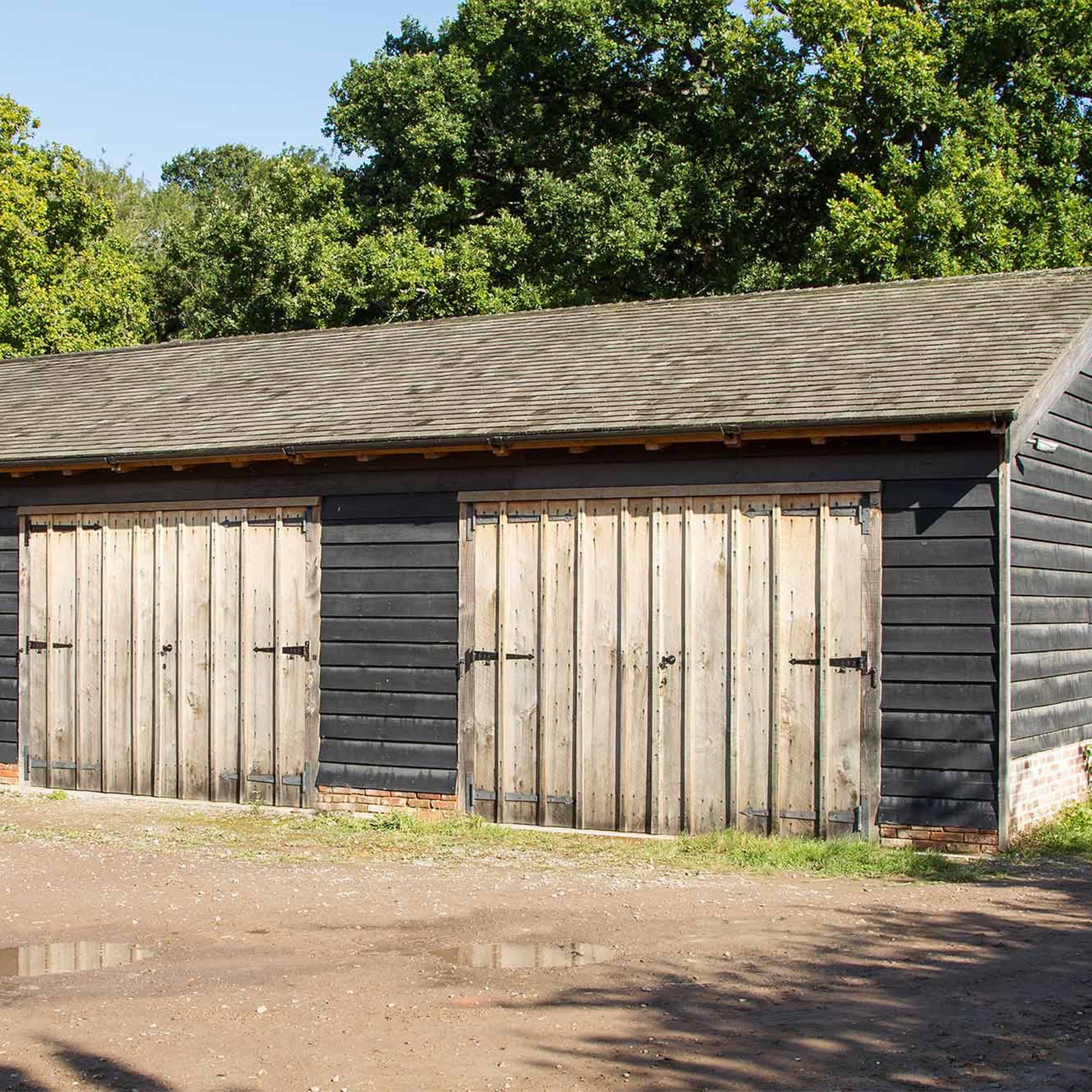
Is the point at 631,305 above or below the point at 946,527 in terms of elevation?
above

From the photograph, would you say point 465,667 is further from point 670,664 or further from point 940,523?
point 940,523

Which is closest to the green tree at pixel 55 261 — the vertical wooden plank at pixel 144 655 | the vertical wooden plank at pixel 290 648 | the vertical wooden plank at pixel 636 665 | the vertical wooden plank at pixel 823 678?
the vertical wooden plank at pixel 144 655

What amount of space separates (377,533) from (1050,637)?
569cm

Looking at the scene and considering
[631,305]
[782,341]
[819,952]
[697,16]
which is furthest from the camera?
[697,16]

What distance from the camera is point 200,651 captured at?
45.7ft

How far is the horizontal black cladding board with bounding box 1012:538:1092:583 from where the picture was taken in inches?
440

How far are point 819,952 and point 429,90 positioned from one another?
2648 centimetres

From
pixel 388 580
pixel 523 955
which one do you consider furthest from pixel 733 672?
pixel 523 955

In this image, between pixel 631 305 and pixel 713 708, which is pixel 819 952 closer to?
pixel 713 708

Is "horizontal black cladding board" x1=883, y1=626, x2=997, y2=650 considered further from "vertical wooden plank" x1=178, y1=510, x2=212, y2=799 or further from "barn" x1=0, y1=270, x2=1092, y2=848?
"vertical wooden plank" x1=178, y1=510, x2=212, y2=799

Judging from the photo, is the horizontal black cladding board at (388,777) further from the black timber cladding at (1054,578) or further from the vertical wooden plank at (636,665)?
the black timber cladding at (1054,578)

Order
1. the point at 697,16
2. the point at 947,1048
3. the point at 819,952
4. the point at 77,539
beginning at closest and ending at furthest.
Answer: the point at 947,1048
the point at 819,952
the point at 77,539
the point at 697,16

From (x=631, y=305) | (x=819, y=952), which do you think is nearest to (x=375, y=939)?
(x=819, y=952)

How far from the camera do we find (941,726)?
10867mm
